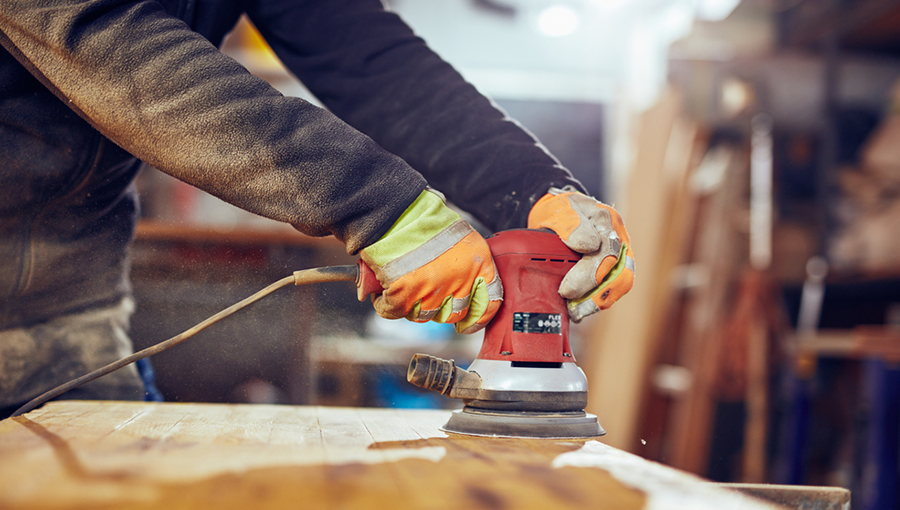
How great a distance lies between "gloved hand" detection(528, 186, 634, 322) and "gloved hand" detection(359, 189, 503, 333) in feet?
0.41

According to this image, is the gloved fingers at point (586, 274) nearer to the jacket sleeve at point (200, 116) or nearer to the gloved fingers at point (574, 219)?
the gloved fingers at point (574, 219)

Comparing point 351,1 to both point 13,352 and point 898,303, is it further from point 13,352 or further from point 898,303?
point 898,303

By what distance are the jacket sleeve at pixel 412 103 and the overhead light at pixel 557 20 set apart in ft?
7.91

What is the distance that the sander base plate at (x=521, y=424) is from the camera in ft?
3.07

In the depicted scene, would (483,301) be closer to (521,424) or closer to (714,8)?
(521,424)

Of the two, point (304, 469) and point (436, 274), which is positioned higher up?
point (436, 274)

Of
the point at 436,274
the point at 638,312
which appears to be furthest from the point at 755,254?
the point at 436,274

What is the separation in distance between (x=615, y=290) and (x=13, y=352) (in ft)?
3.32

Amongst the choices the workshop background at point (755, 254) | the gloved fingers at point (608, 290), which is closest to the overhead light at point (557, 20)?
the workshop background at point (755, 254)

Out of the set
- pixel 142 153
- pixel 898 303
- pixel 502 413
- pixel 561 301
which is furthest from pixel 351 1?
pixel 898 303

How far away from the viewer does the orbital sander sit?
0.95 metres

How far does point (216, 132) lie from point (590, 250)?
56cm

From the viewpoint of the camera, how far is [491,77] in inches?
140

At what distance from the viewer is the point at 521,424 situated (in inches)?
36.9
